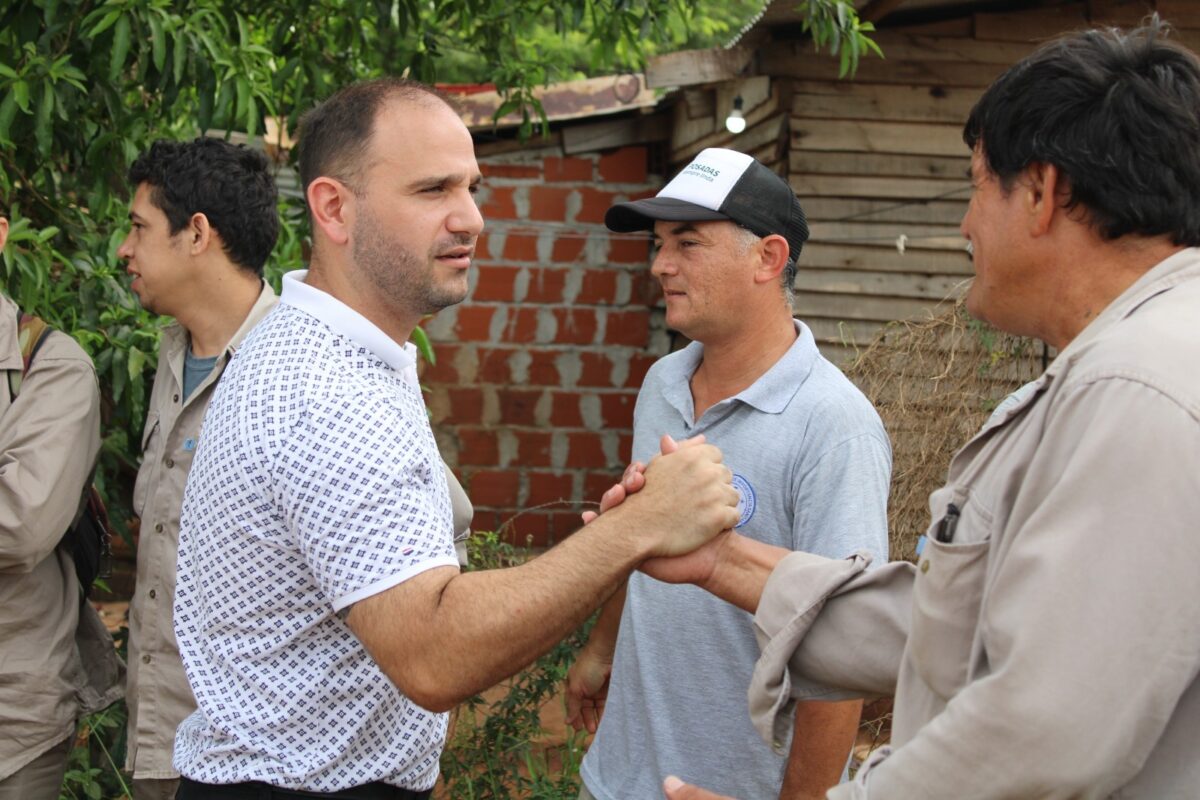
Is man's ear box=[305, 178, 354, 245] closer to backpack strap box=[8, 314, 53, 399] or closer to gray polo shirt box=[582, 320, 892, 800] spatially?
gray polo shirt box=[582, 320, 892, 800]

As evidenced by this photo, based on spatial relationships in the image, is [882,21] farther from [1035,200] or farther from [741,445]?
[1035,200]

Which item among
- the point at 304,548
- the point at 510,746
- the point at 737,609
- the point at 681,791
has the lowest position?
the point at 510,746

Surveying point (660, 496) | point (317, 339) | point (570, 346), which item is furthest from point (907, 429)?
point (570, 346)

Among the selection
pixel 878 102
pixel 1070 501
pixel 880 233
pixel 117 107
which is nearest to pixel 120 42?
pixel 117 107

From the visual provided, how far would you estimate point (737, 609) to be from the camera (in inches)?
109

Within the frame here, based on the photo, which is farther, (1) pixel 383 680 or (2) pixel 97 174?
(2) pixel 97 174

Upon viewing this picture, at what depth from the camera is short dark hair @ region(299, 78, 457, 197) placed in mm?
2535

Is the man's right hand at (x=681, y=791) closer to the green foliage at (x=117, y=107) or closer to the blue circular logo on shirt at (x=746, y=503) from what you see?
the blue circular logo on shirt at (x=746, y=503)

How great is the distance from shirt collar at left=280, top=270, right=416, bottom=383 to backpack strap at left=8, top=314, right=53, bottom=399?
49.3 inches

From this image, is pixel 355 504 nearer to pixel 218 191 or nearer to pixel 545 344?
pixel 218 191

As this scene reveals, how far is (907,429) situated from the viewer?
16.8ft

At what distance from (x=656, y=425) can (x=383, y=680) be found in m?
1.04

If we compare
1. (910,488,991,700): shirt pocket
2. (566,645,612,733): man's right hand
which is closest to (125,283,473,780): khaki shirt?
(566,645,612,733): man's right hand

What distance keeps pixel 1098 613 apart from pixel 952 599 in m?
0.30
